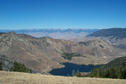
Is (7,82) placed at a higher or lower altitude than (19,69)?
higher

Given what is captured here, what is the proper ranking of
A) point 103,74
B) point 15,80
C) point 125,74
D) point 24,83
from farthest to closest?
point 103,74, point 125,74, point 15,80, point 24,83

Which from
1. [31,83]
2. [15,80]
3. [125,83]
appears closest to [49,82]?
[31,83]

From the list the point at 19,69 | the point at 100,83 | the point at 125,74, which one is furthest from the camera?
the point at 19,69

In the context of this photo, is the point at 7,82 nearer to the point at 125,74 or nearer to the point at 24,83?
the point at 24,83

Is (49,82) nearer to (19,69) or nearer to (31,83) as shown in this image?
(31,83)

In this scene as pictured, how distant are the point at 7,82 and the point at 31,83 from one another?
16.5 ft

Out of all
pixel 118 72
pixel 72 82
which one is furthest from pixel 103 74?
pixel 72 82

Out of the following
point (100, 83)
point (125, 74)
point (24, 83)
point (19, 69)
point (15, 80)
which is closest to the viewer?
point (24, 83)

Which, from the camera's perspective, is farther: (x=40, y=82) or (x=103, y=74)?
(x=103, y=74)

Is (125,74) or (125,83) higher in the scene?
(125,83)

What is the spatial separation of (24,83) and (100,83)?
1734 centimetres

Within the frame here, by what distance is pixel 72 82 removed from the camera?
120 feet

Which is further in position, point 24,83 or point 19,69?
point 19,69

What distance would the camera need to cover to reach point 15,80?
35188 millimetres
